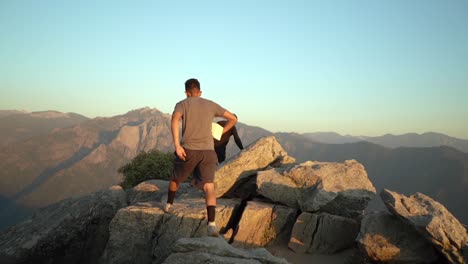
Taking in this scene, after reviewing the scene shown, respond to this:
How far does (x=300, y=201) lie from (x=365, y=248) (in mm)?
3142

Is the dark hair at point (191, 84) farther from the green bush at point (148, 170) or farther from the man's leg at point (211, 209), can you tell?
the green bush at point (148, 170)

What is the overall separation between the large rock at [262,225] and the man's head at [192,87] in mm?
5055

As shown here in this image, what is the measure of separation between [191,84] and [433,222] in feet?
24.8

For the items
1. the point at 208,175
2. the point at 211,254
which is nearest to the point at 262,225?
the point at 208,175

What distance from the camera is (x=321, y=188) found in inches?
470

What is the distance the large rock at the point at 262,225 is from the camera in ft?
38.3

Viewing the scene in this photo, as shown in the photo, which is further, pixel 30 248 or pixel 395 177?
pixel 395 177

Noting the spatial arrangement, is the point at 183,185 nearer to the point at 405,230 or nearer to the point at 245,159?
the point at 245,159

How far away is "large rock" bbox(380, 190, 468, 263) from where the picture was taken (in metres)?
8.65

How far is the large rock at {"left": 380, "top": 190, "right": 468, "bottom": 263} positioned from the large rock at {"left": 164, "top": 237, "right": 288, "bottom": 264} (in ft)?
14.0

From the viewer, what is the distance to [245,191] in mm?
14633

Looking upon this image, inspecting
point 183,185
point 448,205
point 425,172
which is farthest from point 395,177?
point 183,185

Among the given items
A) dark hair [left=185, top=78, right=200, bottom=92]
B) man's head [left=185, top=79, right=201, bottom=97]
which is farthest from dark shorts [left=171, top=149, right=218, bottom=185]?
dark hair [left=185, top=78, right=200, bottom=92]

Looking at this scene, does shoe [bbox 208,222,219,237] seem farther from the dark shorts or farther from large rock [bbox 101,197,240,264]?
large rock [bbox 101,197,240,264]
